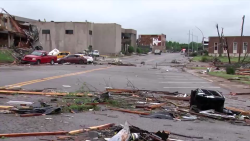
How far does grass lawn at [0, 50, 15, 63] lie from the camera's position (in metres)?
39.8

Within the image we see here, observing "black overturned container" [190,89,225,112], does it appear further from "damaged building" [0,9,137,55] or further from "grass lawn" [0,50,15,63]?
"damaged building" [0,9,137,55]

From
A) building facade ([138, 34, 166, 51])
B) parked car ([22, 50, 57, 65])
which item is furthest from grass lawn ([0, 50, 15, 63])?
building facade ([138, 34, 166, 51])

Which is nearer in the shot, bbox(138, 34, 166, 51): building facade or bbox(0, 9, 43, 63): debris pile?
bbox(0, 9, 43, 63): debris pile

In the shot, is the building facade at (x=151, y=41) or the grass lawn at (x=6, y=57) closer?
the grass lawn at (x=6, y=57)

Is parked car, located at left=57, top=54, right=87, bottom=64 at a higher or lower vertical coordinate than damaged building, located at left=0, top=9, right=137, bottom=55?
lower

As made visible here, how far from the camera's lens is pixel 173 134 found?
7629mm

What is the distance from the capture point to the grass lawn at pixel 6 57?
39.8 metres

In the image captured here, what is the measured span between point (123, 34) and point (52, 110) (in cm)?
9756

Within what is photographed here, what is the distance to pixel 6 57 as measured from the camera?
41.0 meters

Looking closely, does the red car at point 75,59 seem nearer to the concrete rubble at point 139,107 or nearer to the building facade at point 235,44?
the concrete rubble at point 139,107

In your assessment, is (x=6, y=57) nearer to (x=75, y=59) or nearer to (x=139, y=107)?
(x=75, y=59)

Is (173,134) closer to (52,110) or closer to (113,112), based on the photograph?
(113,112)

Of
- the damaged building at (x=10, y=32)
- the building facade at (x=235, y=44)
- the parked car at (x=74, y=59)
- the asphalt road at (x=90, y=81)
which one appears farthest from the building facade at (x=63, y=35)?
the asphalt road at (x=90, y=81)

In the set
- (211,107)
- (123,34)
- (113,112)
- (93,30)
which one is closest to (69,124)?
(113,112)
